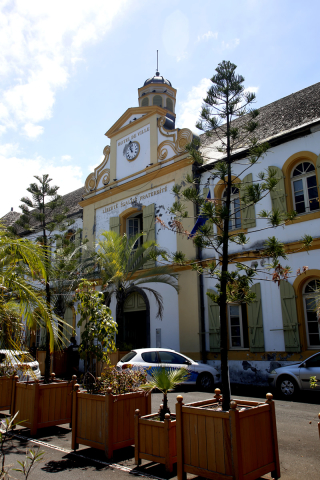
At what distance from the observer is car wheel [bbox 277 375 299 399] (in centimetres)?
1023

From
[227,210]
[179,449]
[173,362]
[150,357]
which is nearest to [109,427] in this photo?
[179,449]

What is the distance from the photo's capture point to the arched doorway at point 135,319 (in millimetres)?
16578

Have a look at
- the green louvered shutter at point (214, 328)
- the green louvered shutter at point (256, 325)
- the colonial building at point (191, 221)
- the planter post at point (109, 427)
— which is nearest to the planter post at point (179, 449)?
the planter post at point (109, 427)

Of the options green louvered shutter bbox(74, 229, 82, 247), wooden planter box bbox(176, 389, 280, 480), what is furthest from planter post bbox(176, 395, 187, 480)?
green louvered shutter bbox(74, 229, 82, 247)

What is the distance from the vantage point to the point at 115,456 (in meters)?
5.87

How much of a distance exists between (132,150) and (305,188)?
939 centimetres

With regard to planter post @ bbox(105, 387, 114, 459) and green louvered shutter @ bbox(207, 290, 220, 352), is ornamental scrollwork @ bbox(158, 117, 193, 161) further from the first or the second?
planter post @ bbox(105, 387, 114, 459)

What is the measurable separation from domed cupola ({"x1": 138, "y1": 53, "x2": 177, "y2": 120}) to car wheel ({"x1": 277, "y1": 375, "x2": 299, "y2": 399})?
597 inches

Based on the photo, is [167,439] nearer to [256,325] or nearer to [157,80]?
[256,325]

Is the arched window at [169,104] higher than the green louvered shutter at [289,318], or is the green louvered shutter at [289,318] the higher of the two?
the arched window at [169,104]

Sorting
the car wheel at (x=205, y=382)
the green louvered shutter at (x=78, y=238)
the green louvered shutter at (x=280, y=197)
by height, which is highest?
the green louvered shutter at (x=78, y=238)

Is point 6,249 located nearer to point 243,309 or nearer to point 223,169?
point 223,169

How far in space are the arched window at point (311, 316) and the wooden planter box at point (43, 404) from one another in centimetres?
759

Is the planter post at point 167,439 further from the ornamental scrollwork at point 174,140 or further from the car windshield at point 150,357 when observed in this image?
the ornamental scrollwork at point 174,140
